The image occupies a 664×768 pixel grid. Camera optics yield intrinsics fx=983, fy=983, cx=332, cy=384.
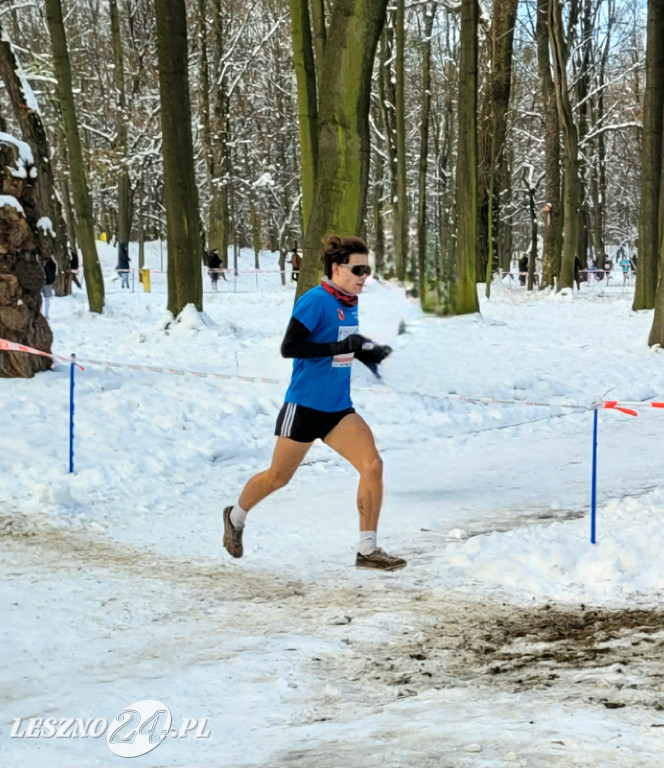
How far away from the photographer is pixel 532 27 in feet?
112

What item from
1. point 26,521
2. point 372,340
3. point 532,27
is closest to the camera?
point 372,340

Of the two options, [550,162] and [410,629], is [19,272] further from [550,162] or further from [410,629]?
[550,162]

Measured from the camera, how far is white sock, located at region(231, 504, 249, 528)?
632 centimetres

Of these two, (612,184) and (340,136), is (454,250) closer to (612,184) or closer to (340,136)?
(340,136)

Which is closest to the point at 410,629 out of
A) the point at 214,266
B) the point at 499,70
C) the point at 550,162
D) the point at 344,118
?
the point at 344,118

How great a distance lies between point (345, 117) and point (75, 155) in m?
10.6

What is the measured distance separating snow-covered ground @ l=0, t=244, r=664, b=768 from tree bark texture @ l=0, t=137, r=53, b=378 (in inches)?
15.8

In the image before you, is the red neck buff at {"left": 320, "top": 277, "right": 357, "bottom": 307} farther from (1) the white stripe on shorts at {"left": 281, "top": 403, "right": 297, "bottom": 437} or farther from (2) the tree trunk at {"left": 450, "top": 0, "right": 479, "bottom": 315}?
(2) the tree trunk at {"left": 450, "top": 0, "right": 479, "bottom": 315}

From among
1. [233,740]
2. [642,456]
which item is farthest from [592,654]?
[642,456]

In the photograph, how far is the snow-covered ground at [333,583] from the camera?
12.3 feet

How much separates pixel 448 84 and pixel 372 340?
34255mm

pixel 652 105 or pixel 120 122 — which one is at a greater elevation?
pixel 120 122

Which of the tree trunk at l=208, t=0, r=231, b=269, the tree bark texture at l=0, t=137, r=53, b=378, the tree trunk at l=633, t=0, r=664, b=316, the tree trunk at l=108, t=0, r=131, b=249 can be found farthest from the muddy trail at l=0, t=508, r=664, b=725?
the tree trunk at l=208, t=0, r=231, b=269

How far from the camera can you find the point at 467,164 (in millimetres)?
20125
